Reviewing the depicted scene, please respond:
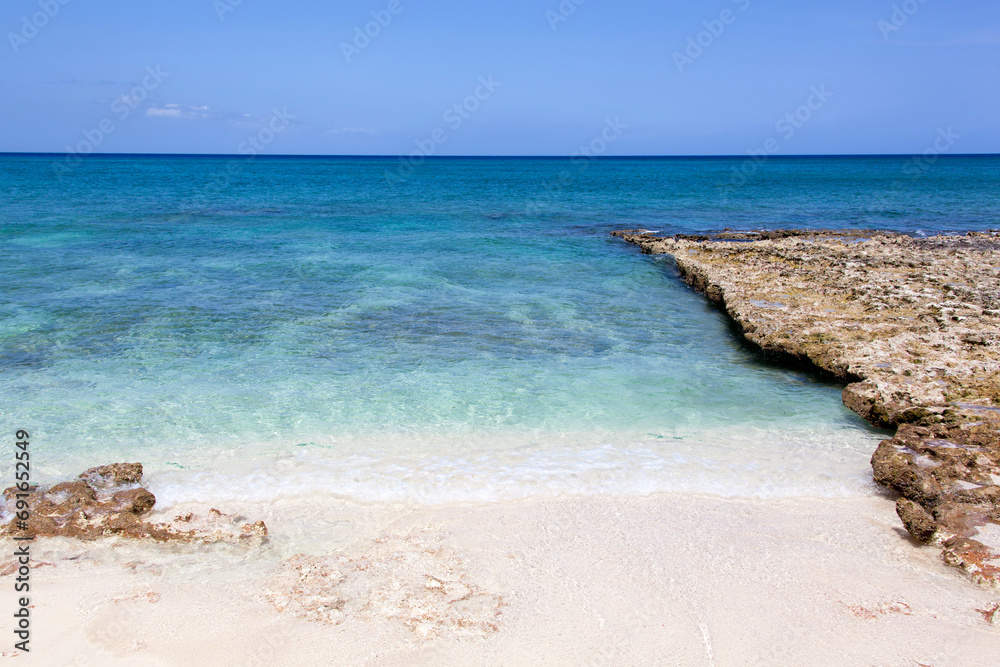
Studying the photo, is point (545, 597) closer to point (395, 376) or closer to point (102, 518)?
point (102, 518)

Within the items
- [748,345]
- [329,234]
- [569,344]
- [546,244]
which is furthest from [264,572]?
[329,234]

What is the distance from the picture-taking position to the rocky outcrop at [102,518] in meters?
6.21

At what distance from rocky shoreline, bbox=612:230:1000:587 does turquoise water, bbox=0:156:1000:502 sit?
557 mm

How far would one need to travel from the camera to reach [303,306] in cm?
→ 1497

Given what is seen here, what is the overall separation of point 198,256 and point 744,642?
788 inches

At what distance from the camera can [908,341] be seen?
1062 centimetres

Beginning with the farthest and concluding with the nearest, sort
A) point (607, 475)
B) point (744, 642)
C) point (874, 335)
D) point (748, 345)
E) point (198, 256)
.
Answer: point (198, 256)
point (748, 345)
point (874, 335)
point (607, 475)
point (744, 642)

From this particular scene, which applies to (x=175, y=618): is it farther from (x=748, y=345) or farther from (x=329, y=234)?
(x=329, y=234)

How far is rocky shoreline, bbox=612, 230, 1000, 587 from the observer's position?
6.59 metres

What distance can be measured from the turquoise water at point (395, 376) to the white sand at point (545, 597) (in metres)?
0.86

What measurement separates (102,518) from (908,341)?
1161 centimetres

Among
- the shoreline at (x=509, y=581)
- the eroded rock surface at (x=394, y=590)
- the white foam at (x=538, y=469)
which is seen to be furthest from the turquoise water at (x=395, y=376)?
the eroded rock surface at (x=394, y=590)

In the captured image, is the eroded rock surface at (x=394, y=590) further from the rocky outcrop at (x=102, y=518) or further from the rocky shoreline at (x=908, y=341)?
the rocky shoreline at (x=908, y=341)

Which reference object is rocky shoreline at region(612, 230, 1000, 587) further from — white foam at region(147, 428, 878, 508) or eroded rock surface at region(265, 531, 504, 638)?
eroded rock surface at region(265, 531, 504, 638)
